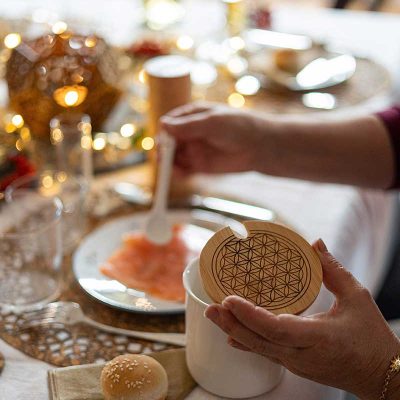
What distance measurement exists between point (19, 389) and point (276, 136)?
55cm

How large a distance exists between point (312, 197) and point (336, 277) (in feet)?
1.52

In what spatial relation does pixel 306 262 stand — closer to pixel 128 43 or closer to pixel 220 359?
pixel 220 359

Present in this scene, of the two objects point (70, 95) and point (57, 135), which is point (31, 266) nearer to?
point (57, 135)

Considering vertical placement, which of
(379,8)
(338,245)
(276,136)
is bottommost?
(379,8)

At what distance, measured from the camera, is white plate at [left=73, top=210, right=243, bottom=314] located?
829 millimetres

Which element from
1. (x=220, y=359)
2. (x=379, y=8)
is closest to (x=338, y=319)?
(x=220, y=359)

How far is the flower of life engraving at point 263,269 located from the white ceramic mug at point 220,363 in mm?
44

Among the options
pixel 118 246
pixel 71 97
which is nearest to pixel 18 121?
pixel 71 97

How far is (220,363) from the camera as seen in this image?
0.70 m

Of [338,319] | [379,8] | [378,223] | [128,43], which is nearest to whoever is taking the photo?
[338,319]

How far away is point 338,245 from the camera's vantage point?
0.99 metres

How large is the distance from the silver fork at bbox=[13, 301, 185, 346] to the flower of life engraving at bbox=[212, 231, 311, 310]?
0.16 metres

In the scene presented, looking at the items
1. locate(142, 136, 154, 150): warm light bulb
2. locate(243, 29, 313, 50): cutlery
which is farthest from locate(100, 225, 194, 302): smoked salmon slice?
locate(243, 29, 313, 50): cutlery

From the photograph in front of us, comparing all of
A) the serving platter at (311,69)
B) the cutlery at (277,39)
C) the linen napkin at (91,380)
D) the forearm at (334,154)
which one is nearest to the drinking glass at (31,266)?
the linen napkin at (91,380)
